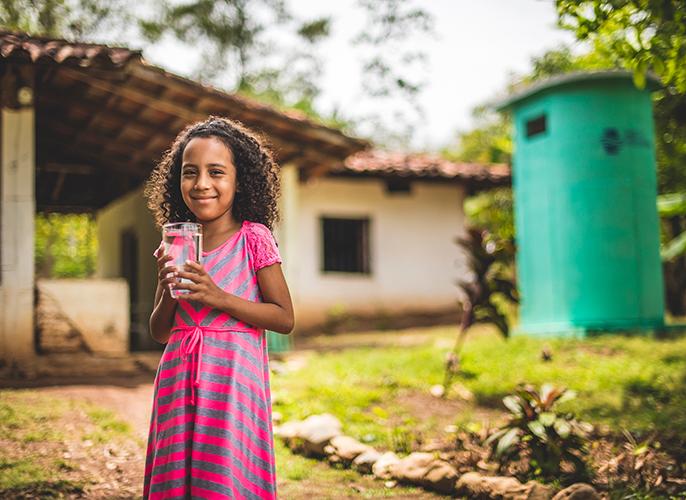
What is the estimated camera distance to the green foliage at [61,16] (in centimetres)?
1469

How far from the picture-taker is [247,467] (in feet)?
7.19

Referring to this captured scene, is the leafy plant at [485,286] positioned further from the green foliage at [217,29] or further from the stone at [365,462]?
the green foliage at [217,29]

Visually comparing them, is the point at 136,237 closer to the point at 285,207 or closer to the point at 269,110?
the point at 285,207

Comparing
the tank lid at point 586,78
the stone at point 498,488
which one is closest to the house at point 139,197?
the tank lid at point 586,78

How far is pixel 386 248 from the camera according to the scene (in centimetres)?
1312

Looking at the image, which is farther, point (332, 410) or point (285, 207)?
point (285, 207)

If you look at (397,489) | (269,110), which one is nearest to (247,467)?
(397,489)

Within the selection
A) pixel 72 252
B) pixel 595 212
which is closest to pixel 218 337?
pixel 595 212

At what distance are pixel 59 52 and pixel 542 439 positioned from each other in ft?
16.2

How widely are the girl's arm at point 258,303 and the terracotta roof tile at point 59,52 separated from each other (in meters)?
4.70

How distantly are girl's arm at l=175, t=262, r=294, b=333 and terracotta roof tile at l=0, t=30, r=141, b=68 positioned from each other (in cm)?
470

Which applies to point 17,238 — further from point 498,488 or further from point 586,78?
point 586,78

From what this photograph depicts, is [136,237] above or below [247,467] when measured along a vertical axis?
above

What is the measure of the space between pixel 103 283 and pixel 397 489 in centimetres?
459
